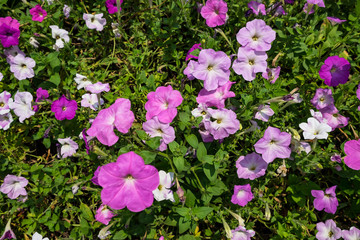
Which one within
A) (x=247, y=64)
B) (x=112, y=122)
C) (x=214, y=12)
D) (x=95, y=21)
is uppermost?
(x=214, y=12)

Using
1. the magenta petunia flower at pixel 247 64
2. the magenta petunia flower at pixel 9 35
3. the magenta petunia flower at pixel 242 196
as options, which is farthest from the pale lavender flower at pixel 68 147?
the magenta petunia flower at pixel 247 64

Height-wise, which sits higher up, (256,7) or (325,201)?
(256,7)

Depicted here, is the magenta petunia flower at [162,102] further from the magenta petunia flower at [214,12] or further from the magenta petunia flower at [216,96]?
the magenta petunia flower at [214,12]

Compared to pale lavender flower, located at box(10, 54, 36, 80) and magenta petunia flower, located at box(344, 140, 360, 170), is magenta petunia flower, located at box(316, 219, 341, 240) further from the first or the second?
pale lavender flower, located at box(10, 54, 36, 80)

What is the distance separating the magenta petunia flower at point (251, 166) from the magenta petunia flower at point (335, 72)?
40.9 inches

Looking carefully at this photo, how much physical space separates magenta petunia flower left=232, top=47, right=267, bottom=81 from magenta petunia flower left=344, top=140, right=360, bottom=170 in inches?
43.0

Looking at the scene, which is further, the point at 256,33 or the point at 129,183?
the point at 256,33

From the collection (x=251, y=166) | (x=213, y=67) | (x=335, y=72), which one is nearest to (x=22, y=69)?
(x=213, y=67)

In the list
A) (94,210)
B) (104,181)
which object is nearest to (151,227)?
(94,210)

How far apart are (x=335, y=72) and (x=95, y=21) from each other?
2.71 metres

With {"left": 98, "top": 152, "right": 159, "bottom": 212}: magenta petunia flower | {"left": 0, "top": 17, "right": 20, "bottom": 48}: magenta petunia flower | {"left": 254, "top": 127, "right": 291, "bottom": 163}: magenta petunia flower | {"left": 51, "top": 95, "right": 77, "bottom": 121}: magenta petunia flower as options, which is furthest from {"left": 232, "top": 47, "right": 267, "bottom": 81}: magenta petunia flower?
{"left": 0, "top": 17, "right": 20, "bottom": 48}: magenta petunia flower

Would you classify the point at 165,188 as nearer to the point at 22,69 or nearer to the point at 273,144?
the point at 273,144

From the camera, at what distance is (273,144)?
245 centimetres

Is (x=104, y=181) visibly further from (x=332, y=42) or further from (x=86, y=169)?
(x=332, y=42)
